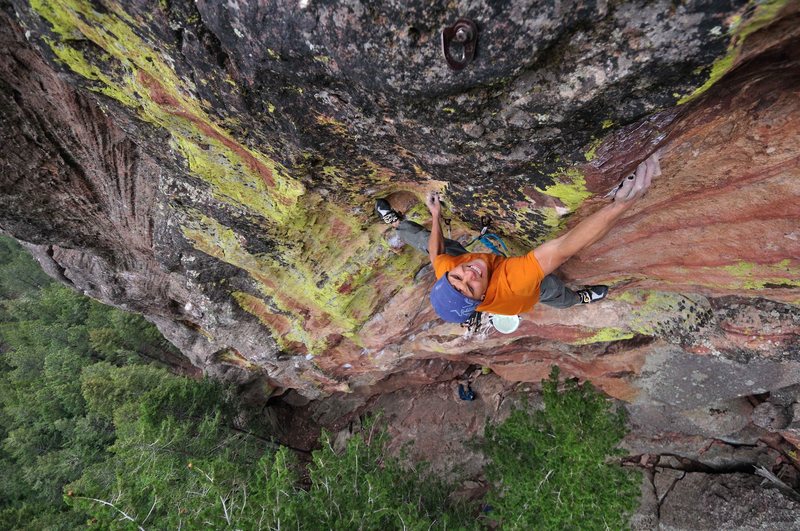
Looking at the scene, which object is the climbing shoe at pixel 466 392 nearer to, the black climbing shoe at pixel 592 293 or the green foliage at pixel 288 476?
the green foliage at pixel 288 476

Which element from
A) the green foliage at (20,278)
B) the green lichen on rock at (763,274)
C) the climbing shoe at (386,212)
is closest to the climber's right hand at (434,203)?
the climbing shoe at (386,212)

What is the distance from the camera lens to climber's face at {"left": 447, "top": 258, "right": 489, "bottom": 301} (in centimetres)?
362

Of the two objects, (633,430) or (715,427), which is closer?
(715,427)

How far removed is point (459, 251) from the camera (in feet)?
15.4

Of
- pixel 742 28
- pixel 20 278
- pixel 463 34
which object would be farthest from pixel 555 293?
pixel 20 278

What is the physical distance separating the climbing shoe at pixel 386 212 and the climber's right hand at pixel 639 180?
8.27ft

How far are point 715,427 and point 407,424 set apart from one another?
7.63 meters

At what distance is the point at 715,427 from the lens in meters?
7.90

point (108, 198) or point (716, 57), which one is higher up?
point (108, 198)

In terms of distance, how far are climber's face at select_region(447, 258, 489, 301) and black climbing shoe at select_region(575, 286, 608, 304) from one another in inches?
87.9

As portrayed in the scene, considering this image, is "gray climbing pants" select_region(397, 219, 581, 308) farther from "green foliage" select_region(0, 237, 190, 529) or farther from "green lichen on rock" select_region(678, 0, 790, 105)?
"green foliage" select_region(0, 237, 190, 529)

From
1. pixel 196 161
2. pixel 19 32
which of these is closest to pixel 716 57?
pixel 196 161

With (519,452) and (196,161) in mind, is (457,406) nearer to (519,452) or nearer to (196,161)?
(519,452)

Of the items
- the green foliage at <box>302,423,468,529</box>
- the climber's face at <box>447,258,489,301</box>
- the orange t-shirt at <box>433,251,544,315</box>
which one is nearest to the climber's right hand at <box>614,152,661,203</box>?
the orange t-shirt at <box>433,251,544,315</box>
